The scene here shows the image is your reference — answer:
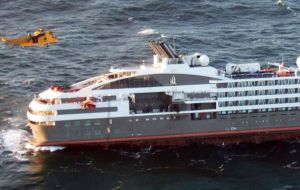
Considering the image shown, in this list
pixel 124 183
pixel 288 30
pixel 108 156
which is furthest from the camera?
pixel 288 30

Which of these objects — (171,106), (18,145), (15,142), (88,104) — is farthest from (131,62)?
(18,145)

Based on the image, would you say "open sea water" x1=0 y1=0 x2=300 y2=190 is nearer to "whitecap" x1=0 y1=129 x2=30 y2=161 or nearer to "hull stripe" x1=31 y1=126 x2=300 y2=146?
"whitecap" x1=0 y1=129 x2=30 y2=161

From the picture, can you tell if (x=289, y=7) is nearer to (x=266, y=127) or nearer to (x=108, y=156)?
(x=266, y=127)

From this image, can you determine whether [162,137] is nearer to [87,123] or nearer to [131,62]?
[87,123]

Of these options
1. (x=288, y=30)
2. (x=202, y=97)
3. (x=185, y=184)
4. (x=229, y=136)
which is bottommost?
(x=185, y=184)

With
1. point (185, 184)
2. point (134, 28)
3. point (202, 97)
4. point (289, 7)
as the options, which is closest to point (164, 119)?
point (202, 97)

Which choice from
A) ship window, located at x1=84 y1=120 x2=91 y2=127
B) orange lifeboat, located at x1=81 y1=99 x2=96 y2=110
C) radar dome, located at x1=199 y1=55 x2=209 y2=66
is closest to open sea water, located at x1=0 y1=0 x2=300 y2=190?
ship window, located at x1=84 y1=120 x2=91 y2=127
